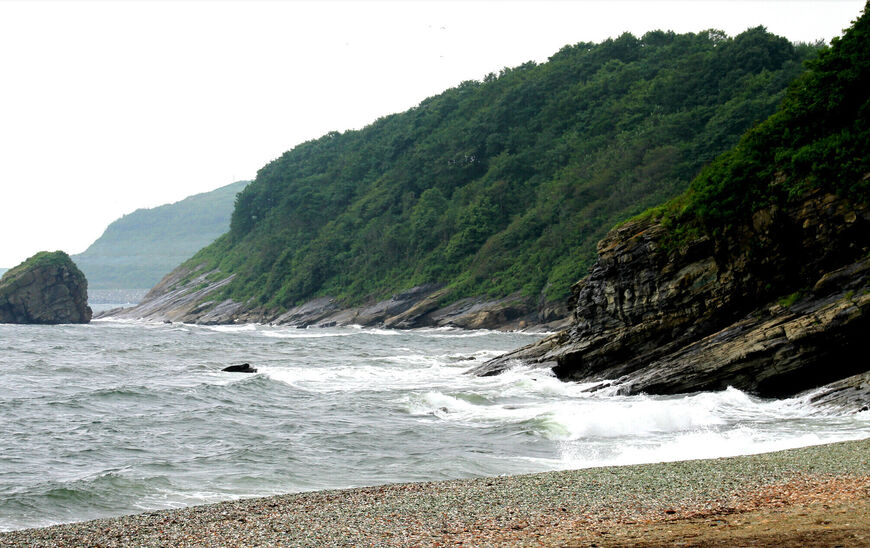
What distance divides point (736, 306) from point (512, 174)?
272 ft

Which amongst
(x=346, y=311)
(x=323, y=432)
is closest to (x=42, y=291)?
(x=346, y=311)

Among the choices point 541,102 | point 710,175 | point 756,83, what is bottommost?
→ point 710,175

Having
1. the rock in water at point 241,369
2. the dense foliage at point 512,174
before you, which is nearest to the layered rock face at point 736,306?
the rock in water at point 241,369

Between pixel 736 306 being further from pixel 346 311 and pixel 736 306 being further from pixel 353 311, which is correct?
pixel 346 311

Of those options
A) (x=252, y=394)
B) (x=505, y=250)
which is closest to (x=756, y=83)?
(x=505, y=250)

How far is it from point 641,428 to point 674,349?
7587 millimetres

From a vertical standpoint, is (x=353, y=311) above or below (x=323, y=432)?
below

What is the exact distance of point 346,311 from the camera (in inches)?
4186

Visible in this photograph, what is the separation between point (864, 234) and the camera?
80.4ft

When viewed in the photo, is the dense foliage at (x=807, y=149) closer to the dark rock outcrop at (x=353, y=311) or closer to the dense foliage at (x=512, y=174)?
the dark rock outcrop at (x=353, y=311)

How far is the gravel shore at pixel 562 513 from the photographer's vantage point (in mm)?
10203

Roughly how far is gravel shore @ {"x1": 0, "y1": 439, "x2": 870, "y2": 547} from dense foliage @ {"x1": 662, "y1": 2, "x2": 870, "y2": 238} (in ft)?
43.3

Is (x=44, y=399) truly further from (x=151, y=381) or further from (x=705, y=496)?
(x=705, y=496)

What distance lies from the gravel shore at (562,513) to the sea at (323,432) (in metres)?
2.21
